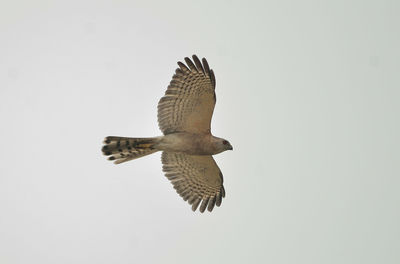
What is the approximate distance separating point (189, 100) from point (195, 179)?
88.1 inches

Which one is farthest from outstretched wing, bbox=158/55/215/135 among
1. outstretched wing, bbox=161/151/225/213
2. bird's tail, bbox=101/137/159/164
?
outstretched wing, bbox=161/151/225/213

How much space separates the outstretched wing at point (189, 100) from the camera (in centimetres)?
1173

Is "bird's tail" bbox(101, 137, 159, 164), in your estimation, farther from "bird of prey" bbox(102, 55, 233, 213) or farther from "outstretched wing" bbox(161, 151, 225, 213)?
"outstretched wing" bbox(161, 151, 225, 213)

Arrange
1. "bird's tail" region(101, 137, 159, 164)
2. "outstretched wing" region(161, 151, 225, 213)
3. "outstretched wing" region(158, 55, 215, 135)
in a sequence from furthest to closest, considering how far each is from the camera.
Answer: "outstretched wing" region(161, 151, 225, 213)
"bird's tail" region(101, 137, 159, 164)
"outstretched wing" region(158, 55, 215, 135)

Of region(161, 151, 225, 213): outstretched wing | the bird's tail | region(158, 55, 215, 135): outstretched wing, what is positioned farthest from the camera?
region(161, 151, 225, 213): outstretched wing

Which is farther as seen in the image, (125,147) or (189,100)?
(125,147)

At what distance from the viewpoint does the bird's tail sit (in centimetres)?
1227

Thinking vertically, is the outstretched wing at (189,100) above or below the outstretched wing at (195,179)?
above

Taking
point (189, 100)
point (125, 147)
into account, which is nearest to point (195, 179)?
point (125, 147)

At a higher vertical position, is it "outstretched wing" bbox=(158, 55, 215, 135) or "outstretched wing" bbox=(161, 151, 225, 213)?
"outstretched wing" bbox=(158, 55, 215, 135)

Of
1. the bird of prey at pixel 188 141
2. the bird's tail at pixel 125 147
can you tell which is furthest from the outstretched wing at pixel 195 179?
the bird's tail at pixel 125 147

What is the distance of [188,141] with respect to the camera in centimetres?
1238

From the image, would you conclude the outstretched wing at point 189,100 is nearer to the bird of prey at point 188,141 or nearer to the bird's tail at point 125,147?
the bird of prey at point 188,141

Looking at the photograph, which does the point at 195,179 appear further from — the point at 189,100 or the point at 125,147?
the point at 189,100
